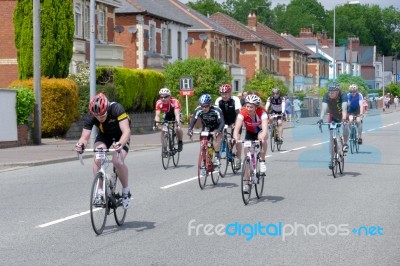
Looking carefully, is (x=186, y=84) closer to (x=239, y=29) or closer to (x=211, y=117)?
(x=211, y=117)

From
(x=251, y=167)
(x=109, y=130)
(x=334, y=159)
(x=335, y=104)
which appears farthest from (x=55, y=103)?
(x=109, y=130)

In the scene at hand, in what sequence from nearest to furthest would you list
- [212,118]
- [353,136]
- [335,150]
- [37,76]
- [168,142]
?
[212,118] < [335,150] < [168,142] < [353,136] < [37,76]

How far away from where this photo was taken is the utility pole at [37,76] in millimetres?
28812

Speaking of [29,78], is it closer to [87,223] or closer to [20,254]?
[87,223]

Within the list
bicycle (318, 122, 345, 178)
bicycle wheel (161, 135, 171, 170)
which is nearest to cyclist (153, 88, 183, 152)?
bicycle wheel (161, 135, 171, 170)

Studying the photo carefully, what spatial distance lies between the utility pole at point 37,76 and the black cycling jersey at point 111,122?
60.1 feet

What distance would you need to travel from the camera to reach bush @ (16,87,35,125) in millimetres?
29344

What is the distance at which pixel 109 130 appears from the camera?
1100 cm

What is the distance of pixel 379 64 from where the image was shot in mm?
172125

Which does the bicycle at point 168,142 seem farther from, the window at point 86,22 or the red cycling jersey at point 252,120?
the window at point 86,22

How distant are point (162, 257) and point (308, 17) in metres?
168

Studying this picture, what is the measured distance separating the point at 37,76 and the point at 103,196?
62.7 ft

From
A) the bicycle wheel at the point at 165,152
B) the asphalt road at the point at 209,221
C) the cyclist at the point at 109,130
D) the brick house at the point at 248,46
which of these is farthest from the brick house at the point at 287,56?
the cyclist at the point at 109,130

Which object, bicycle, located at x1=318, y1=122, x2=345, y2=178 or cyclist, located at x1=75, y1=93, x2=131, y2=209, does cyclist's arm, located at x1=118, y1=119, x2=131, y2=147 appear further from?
bicycle, located at x1=318, y1=122, x2=345, y2=178
